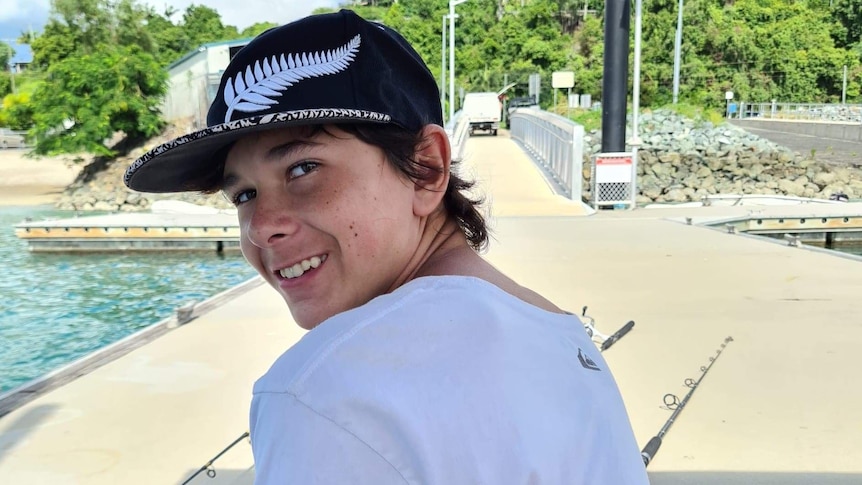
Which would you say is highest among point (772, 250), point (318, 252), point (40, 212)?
point (318, 252)

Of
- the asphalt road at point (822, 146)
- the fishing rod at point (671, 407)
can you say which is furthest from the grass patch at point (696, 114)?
the fishing rod at point (671, 407)

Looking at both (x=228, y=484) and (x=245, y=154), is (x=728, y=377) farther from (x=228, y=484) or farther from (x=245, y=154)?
(x=245, y=154)

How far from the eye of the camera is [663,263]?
9.36 metres

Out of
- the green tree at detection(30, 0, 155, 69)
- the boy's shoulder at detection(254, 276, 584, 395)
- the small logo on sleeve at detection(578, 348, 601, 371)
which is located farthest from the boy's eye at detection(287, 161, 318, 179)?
the green tree at detection(30, 0, 155, 69)

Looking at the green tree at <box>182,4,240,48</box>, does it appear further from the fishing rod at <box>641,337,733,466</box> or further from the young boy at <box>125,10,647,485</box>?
the young boy at <box>125,10,647,485</box>

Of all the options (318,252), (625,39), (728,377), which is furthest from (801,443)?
(625,39)

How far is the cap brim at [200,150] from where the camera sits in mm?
1017

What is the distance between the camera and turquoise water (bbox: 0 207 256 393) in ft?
37.6

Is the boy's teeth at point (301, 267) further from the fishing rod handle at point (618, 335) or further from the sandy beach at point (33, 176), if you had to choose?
the sandy beach at point (33, 176)

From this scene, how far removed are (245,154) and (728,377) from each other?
471 centimetres

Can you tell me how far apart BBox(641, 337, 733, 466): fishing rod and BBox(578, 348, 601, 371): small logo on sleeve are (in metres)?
2.51

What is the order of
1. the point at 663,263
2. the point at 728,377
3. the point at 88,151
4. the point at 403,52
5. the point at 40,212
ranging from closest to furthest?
the point at 403,52 → the point at 728,377 → the point at 663,263 → the point at 40,212 → the point at 88,151

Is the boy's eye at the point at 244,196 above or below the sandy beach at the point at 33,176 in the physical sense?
above

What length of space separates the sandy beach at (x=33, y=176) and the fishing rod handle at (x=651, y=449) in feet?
137
